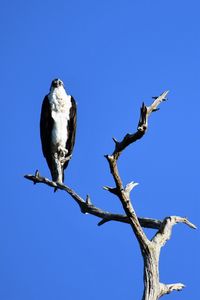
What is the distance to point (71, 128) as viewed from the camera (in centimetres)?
995

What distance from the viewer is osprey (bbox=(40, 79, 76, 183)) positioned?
9.73 meters

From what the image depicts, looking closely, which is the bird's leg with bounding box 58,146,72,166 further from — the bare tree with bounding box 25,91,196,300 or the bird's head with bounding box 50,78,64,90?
the bare tree with bounding box 25,91,196,300

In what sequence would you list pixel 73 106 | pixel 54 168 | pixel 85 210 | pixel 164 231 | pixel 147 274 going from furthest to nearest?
pixel 73 106
pixel 54 168
pixel 85 210
pixel 164 231
pixel 147 274

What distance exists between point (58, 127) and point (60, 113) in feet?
0.73

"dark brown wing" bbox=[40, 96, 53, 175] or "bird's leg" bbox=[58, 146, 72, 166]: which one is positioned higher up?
"dark brown wing" bbox=[40, 96, 53, 175]

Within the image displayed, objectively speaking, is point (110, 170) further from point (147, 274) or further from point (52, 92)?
point (52, 92)

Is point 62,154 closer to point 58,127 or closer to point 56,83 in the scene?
point 58,127

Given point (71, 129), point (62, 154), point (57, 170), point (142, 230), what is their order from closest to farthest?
1. point (142, 230)
2. point (57, 170)
3. point (62, 154)
4. point (71, 129)

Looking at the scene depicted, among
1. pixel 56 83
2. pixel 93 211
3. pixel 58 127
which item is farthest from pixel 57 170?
pixel 93 211

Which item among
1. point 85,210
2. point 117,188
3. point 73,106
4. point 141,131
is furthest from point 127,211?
point 73,106

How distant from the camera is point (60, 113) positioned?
991cm

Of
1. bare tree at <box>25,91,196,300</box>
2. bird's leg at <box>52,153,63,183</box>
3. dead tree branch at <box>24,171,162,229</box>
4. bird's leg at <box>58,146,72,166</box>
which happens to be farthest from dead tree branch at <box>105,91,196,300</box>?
bird's leg at <box>58,146,72,166</box>

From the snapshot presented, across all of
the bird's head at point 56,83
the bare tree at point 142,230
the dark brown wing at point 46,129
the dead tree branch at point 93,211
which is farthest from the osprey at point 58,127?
the bare tree at point 142,230

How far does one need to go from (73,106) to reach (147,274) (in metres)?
4.70
